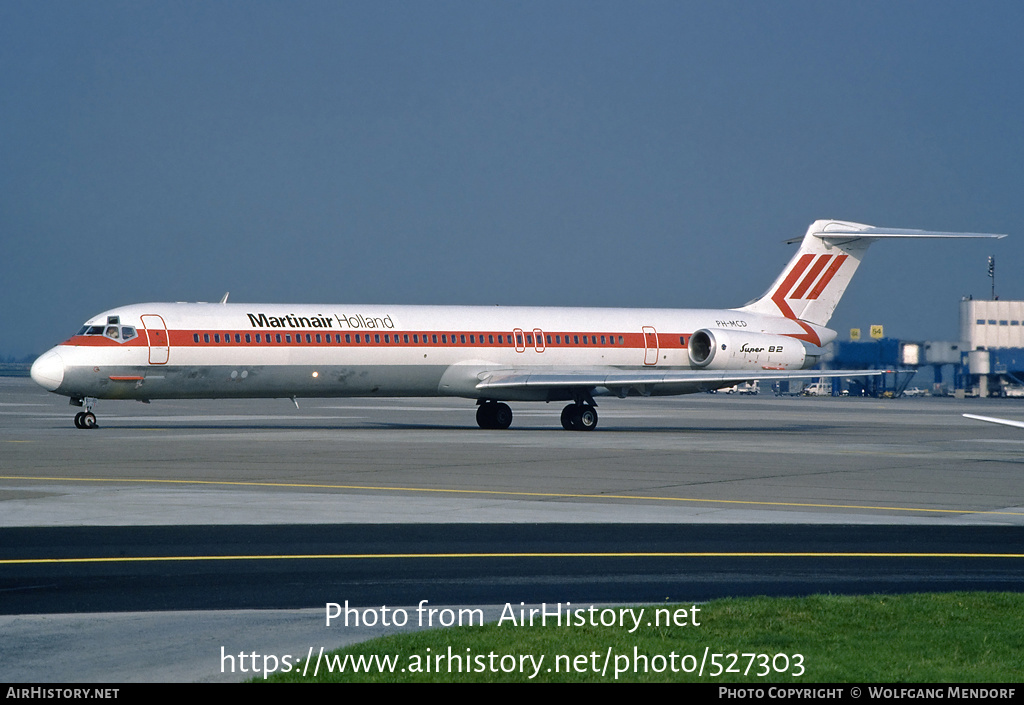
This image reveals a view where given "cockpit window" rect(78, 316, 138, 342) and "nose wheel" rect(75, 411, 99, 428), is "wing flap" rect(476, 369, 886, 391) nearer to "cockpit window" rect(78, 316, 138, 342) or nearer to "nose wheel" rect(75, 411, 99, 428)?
"cockpit window" rect(78, 316, 138, 342)

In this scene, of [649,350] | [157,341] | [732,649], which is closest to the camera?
[732,649]

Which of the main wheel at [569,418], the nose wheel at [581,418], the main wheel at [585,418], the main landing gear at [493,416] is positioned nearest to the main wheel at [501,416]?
the main landing gear at [493,416]

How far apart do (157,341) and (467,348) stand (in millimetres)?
9165

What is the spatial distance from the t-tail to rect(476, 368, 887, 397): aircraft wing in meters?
5.53

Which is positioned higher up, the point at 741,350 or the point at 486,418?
the point at 741,350

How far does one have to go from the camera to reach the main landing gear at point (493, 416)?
39.3m

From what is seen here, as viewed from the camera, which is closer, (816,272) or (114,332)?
(114,332)

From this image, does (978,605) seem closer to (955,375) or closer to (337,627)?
(337,627)

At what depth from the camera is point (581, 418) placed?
3800 cm

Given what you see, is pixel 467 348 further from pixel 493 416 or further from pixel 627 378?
pixel 627 378

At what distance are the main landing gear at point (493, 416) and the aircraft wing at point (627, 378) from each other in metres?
1.52

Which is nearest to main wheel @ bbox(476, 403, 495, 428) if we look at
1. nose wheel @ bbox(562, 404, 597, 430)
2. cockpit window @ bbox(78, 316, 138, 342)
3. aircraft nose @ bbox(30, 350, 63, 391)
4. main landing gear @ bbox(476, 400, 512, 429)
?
main landing gear @ bbox(476, 400, 512, 429)

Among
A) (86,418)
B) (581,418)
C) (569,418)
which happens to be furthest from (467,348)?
(86,418)
